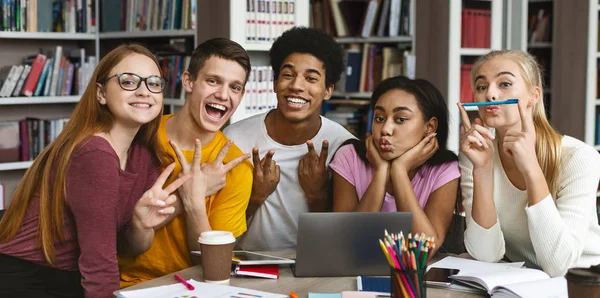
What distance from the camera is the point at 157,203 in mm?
1875

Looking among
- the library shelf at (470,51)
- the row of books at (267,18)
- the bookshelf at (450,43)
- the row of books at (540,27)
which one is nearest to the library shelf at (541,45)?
the row of books at (540,27)

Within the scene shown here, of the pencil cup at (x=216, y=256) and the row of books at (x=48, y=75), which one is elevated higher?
the row of books at (x=48, y=75)

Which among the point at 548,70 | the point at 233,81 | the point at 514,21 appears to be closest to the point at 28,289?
the point at 233,81

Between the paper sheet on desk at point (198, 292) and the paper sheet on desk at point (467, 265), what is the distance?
1.52ft

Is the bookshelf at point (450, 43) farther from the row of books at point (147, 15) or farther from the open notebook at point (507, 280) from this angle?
the open notebook at point (507, 280)

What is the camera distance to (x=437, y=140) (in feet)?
7.38

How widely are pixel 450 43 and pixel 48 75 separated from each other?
2.59 metres

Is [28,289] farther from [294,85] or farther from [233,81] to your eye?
[294,85]

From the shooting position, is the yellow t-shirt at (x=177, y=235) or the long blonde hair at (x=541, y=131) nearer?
the long blonde hair at (x=541, y=131)

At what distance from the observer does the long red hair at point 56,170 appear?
188 centimetres

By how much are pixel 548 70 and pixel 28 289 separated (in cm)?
456

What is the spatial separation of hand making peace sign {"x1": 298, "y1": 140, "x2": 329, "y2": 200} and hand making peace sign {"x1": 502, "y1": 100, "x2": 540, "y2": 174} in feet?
2.04

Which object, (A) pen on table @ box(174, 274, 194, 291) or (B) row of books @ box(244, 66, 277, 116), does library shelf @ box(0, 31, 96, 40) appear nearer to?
(B) row of books @ box(244, 66, 277, 116)

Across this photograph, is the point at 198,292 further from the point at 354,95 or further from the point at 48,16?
the point at 48,16
